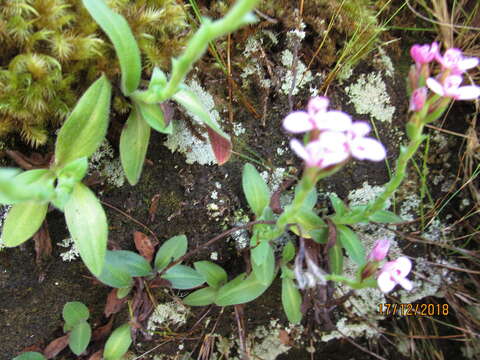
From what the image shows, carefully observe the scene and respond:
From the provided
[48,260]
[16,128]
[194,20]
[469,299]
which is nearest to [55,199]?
[16,128]

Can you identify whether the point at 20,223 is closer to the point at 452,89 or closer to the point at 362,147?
the point at 362,147

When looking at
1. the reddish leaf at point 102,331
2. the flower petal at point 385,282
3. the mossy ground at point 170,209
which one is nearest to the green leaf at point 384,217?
the mossy ground at point 170,209

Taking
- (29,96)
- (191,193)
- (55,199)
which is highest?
(29,96)

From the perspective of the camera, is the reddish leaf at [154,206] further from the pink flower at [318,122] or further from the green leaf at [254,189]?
the pink flower at [318,122]

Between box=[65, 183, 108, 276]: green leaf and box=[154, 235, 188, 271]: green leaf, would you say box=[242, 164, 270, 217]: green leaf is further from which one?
box=[65, 183, 108, 276]: green leaf

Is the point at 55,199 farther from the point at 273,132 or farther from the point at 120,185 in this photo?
the point at 273,132

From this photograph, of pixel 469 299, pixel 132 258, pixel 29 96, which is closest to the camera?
pixel 29 96
